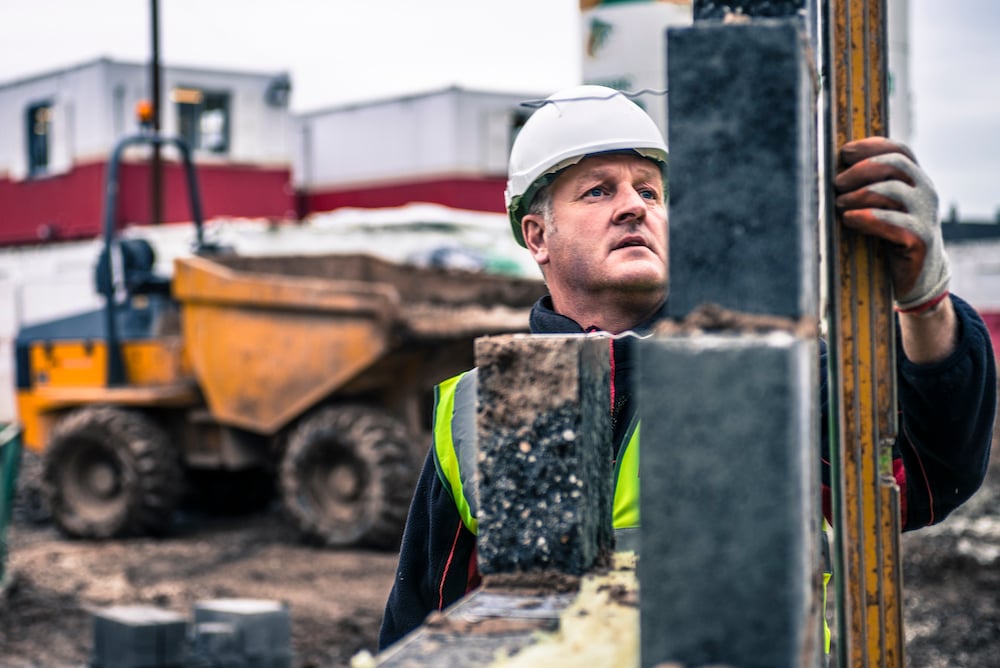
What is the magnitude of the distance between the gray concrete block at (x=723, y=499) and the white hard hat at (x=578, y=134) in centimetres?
138


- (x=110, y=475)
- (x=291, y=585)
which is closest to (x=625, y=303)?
(x=291, y=585)

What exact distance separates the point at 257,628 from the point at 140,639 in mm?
506

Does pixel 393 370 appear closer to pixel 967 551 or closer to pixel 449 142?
pixel 967 551

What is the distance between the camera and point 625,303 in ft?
8.06

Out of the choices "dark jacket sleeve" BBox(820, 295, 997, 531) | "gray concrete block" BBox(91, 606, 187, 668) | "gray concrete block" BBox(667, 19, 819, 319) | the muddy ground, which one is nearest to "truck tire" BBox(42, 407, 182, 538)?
the muddy ground

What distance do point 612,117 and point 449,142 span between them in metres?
19.5

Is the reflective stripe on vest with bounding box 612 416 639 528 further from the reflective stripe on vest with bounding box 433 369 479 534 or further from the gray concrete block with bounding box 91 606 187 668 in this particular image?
the gray concrete block with bounding box 91 606 187 668

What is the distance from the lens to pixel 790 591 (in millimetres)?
1190

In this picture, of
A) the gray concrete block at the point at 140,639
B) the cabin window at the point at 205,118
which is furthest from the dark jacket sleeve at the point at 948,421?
the cabin window at the point at 205,118

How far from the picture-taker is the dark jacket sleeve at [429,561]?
2.28 metres

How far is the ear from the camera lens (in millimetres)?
2674

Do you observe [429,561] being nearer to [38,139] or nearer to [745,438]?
[745,438]

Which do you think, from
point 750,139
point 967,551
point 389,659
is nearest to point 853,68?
point 750,139

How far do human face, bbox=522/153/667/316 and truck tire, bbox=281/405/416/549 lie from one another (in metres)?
6.52
